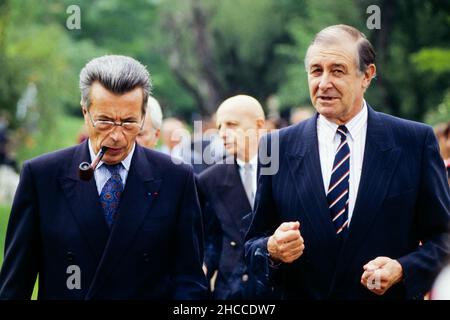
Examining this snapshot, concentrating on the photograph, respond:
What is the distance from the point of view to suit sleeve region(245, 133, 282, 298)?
5613 millimetres

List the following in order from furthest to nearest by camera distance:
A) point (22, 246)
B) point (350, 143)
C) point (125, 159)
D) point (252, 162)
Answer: point (252, 162)
point (350, 143)
point (125, 159)
point (22, 246)

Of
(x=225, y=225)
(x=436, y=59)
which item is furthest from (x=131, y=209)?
(x=436, y=59)

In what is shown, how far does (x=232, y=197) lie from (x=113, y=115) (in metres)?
3.16

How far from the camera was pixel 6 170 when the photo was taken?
23.5 meters

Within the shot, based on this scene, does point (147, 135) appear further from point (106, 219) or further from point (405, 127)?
point (405, 127)

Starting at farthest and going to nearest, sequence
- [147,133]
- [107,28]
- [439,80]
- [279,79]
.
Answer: [107,28] → [279,79] → [439,80] → [147,133]

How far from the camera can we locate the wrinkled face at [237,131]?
8.50m

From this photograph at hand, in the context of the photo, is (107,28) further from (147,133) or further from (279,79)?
(147,133)

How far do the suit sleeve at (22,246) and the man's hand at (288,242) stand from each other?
1268 mm

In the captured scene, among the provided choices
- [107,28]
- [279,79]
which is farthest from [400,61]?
[107,28]

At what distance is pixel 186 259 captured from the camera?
5461 mm

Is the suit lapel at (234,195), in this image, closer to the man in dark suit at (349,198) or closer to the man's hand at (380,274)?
the man in dark suit at (349,198)

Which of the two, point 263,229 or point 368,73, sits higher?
point 368,73
